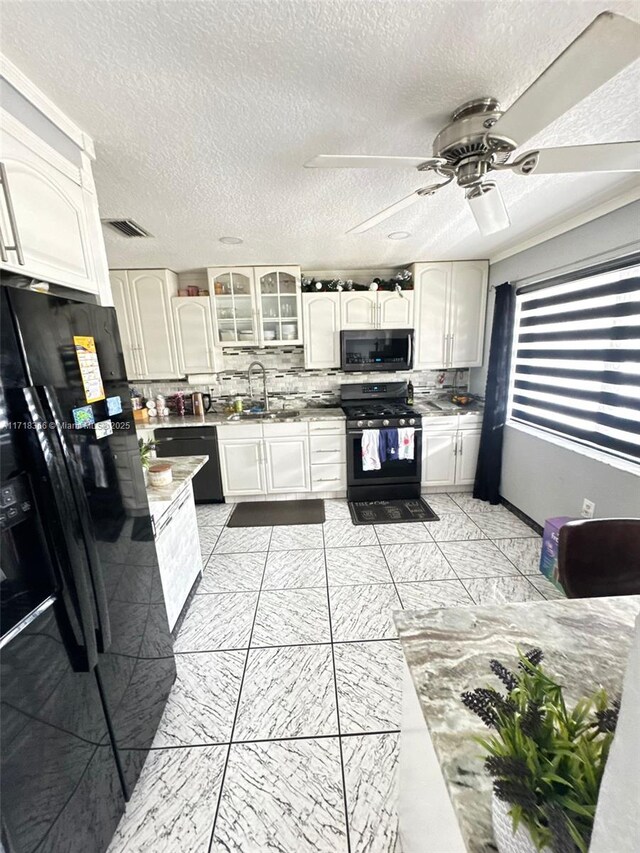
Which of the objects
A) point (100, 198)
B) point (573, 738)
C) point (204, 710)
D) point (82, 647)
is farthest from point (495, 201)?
point (204, 710)

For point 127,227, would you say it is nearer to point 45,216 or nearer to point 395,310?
point 45,216

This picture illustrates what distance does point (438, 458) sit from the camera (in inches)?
136

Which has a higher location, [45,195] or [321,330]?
[45,195]

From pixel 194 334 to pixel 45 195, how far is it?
91.1 inches

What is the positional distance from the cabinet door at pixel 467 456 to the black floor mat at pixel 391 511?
522 mm

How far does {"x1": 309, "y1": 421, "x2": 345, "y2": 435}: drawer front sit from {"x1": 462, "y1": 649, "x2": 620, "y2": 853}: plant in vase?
2833mm

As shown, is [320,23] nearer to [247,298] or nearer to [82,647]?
[82,647]

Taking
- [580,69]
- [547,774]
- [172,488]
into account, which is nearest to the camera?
[547,774]

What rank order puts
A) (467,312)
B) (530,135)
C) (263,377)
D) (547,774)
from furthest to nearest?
(263,377), (467,312), (530,135), (547,774)

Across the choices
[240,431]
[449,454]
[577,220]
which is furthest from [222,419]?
[577,220]

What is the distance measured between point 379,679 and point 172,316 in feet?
11.2

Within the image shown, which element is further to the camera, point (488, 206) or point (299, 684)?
point (299, 684)

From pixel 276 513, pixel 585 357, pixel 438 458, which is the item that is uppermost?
pixel 585 357

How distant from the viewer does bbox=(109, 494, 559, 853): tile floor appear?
115cm
